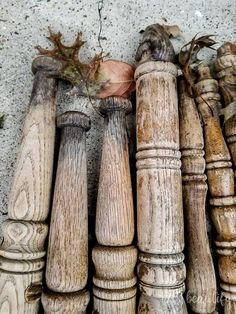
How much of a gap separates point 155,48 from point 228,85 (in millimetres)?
179

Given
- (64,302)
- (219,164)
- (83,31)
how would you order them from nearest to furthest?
1. (64,302)
2. (219,164)
3. (83,31)

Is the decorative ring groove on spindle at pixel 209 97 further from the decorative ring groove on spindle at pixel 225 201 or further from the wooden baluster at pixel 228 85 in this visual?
the decorative ring groove on spindle at pixel 225 201

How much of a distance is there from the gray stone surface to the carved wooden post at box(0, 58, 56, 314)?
75 mm

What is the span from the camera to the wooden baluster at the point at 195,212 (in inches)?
22.3

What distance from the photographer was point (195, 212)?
0.60 metres

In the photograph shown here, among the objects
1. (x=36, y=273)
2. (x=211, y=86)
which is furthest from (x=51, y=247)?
(x=211, y=86)

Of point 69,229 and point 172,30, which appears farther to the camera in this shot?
point 172,30

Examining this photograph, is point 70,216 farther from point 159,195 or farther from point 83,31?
point 83,31

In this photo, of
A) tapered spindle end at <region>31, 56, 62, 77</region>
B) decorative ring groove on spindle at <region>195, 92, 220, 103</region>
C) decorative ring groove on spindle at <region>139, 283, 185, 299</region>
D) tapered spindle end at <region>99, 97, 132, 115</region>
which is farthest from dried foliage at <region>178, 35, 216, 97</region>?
decorative ring groove on spindle at <region>139, 283, 185, 299</region>

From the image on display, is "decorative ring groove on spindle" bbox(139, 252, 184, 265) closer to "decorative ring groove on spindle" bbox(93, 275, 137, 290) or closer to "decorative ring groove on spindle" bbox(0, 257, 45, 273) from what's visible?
"decorative ring groove on spindle" bbox(93, 275, 137, 290)

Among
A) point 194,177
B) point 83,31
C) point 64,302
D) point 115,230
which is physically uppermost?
point 83,31

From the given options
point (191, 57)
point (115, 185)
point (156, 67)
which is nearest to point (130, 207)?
point (115, 185)

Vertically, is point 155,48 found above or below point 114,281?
above

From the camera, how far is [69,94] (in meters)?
0.69
